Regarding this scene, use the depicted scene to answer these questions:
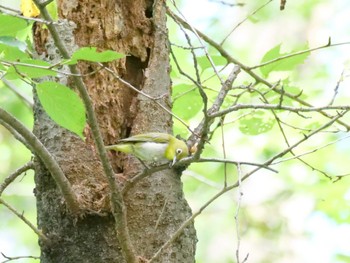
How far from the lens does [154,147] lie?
2156 mm

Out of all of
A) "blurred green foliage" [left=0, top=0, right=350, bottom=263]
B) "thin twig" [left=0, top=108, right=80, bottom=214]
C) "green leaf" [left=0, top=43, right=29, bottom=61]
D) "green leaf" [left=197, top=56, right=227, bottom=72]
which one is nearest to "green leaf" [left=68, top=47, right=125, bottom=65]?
"green leaf" [left=0, top=43, right=29, bottom=61]

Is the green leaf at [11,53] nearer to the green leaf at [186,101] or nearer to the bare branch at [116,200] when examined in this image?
the bare branch at [116,200]

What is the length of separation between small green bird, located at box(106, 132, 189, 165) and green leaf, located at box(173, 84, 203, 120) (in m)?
0.48

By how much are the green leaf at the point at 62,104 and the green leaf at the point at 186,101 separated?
1.06m

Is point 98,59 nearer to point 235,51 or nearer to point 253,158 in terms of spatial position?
point 253,158

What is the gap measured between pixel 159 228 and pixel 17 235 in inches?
238

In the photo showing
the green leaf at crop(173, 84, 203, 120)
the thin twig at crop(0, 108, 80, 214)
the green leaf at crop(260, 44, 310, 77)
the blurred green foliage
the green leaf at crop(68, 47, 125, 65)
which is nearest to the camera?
the green leaf at crop(68, 47, 125, 65)

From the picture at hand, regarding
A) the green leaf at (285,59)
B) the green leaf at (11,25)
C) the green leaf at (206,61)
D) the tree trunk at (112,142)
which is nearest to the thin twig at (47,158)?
the tree trunk at (112,142)

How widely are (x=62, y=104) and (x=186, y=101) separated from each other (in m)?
1.17

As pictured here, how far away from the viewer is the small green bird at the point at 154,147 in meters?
2.15

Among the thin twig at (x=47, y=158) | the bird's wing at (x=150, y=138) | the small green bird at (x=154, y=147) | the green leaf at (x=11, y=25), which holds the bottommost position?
the green leaf at (x=11, y=25)

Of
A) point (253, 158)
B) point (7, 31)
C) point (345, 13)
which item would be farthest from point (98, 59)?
point (345, 13)

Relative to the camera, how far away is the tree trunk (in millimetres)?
2105

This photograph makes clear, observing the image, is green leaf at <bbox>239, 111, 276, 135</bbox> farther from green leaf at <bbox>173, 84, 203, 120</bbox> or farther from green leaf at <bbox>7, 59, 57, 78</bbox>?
green leaf at <bbox>7, 59, 57, 78</bbox>
